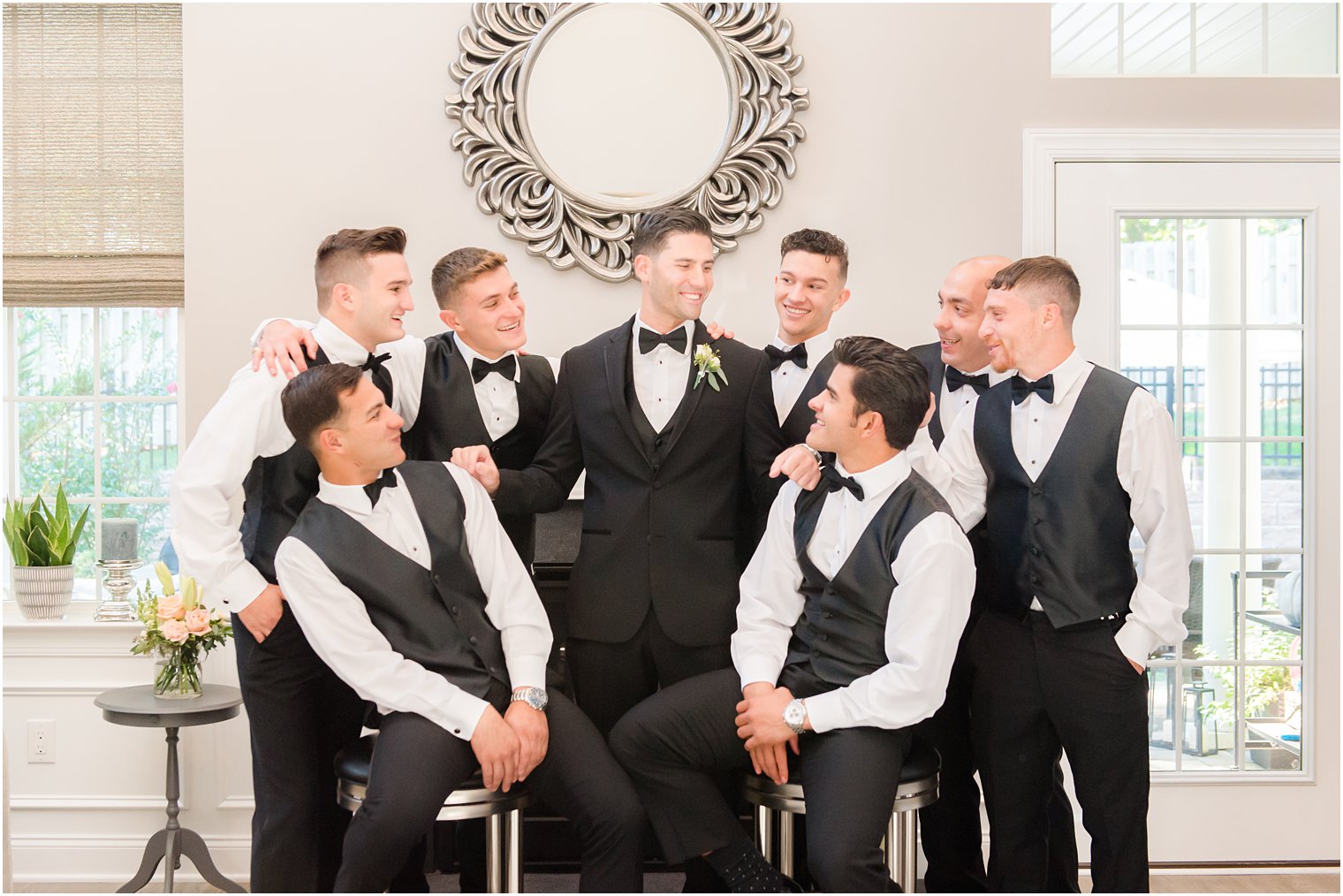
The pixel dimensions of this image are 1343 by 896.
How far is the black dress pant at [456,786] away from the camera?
208 centimetres

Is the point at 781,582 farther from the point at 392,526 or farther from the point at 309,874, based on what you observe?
the point at 309,874

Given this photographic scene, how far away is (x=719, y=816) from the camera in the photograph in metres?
2.25

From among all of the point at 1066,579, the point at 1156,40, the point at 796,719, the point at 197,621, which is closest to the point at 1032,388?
the point at 1066,579

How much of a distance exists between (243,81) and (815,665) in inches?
104

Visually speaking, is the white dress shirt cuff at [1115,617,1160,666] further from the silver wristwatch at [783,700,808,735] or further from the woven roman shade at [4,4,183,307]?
the woven roman shade at [4,4,183,307]

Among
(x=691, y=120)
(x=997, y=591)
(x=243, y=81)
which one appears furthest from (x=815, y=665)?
(x=243, y=81)

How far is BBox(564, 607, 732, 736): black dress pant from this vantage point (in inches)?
98.0

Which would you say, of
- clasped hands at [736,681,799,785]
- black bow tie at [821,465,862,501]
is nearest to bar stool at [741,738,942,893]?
clasped hands at [736,681,799,785]

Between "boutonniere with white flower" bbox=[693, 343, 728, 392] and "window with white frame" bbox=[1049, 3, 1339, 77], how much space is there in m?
1.96

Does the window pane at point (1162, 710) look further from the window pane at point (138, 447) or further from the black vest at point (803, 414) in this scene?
the window pane at point (138, 447)

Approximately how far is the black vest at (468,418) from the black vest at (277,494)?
285 mm

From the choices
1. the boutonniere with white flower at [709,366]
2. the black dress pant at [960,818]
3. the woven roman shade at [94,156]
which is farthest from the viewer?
the woven roman shade at [94,156]

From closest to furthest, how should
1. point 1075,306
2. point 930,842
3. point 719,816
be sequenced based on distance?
point 719,816 < point 1075,306 < point 930,842

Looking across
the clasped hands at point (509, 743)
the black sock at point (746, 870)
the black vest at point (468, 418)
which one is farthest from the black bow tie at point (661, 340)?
the black sock at point (746, 870)
